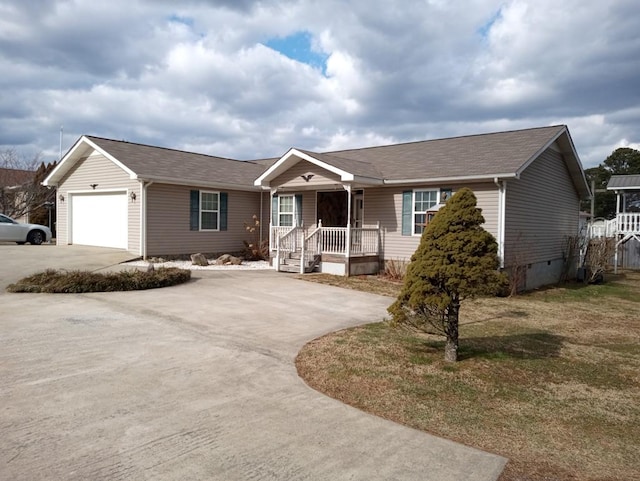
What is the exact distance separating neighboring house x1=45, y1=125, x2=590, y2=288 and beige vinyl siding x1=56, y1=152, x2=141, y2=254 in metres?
0.04

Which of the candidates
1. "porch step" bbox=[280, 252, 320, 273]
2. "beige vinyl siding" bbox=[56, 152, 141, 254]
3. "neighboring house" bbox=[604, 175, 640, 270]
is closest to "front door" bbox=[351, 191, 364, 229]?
"porch step" bbox=[280, 252, 320, 273]

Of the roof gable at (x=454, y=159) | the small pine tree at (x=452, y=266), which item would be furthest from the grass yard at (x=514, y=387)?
the roof gable at (x=454, y=159)

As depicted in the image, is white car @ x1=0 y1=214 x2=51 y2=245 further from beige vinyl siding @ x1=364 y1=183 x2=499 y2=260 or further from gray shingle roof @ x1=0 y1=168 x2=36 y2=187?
beige vinyl siding @ x1=364 y1=183 x2=499 y2=260

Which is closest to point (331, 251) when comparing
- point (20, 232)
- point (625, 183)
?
point (20, 232)

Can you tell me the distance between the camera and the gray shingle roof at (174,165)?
1700cm

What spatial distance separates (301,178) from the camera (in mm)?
16938

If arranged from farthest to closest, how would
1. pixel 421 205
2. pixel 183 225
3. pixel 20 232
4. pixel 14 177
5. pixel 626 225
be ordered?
pixel 14 177 → pixel 626 225 → pixel 20 232 → pixel 183 225 → pixel 421 205

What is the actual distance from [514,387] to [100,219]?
1735 centimetres

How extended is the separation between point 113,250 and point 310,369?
1402 cm

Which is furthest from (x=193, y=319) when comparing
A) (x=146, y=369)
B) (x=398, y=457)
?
(x=398, y=457)

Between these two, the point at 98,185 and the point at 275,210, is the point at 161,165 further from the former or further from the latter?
the point at 275,210

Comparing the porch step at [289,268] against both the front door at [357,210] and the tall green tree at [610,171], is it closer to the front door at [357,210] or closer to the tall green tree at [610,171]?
the front door at [357,210]

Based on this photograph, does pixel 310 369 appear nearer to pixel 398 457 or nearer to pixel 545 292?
pixel 398 457

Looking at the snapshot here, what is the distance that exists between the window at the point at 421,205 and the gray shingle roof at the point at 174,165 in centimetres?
767
